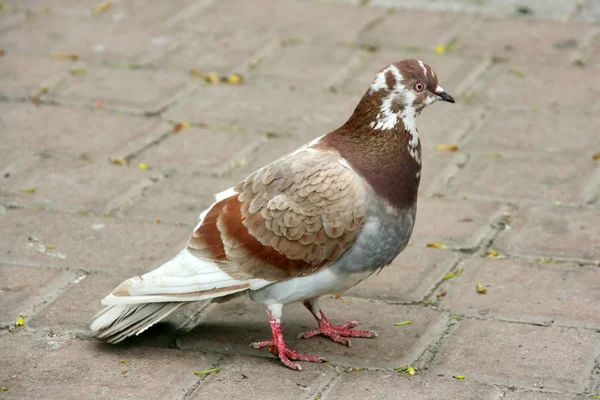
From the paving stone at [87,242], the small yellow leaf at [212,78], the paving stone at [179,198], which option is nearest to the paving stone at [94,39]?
the small yellow leaf at [212,78]

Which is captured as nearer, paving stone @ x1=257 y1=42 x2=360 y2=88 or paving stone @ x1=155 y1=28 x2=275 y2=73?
paving stone @ x1=257 y1=42 x2=360 y2=88

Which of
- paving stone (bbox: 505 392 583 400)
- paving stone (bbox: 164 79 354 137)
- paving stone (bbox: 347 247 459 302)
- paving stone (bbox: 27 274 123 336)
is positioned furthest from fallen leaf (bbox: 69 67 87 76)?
paving stone (bbox: 505 392 583 400)

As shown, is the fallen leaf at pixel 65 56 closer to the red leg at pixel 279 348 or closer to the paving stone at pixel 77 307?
the paving stone at pixel 77 307

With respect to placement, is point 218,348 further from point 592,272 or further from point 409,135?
point 592,272

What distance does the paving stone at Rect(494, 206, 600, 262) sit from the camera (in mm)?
4492

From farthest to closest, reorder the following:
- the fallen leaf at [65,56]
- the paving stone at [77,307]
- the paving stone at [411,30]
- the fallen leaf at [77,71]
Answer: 1. the paving stone at [411,30]
2. the fallen leaf at [65,56]
3. the fallen leaf at [77,71]
4. the paving stone at [77,307]

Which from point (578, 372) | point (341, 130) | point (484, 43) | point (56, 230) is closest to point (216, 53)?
point (484, 43)

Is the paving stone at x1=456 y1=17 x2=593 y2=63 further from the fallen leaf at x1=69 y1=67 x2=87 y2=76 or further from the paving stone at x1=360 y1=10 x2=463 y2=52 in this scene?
the fallen leaf at x1=69 y1=67 x2=87 y2=76

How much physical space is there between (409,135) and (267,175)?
57 centimetres

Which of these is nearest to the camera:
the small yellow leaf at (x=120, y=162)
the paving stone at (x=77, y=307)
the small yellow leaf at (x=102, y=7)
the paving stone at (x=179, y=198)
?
the paving stone at (x=77, y=307)

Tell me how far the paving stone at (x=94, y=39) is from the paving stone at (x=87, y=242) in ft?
6.94

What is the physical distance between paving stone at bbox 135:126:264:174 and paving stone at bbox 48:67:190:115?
426mm

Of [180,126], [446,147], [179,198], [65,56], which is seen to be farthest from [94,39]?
[446,147]

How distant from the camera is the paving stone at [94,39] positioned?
676 cm
